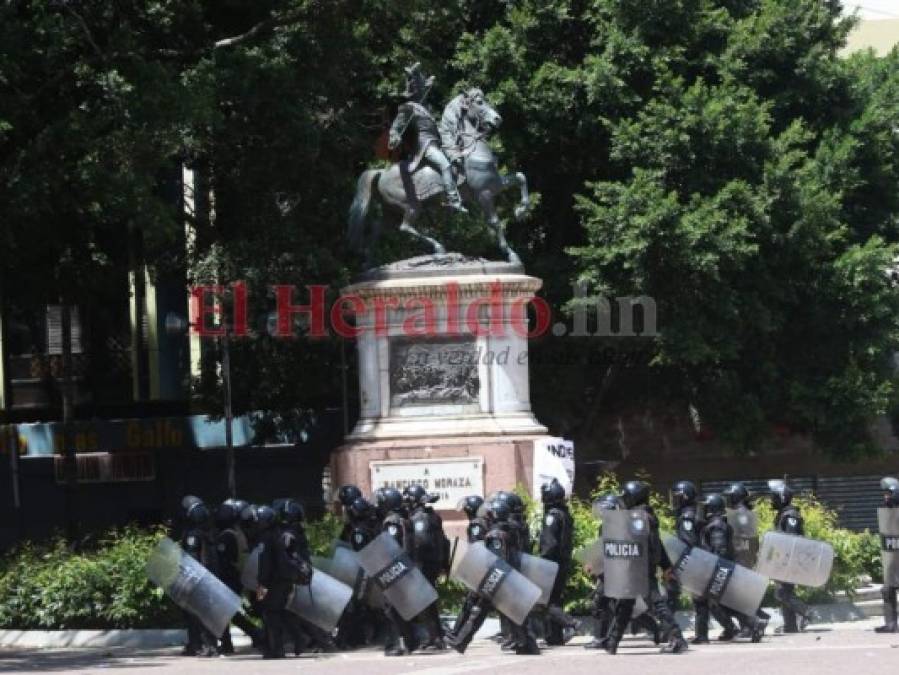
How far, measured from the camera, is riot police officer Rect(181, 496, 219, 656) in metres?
18.3

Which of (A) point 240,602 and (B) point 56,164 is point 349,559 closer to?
(A) point 240,602

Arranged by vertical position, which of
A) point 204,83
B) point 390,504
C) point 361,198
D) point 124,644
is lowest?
point 124,644

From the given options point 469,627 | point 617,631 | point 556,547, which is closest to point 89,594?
point 469,627

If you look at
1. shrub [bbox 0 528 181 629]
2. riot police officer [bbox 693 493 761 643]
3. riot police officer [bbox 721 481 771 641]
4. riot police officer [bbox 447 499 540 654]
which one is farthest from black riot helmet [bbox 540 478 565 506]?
shrub [bbox 0 528 181 629]

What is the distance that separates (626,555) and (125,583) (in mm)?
6048

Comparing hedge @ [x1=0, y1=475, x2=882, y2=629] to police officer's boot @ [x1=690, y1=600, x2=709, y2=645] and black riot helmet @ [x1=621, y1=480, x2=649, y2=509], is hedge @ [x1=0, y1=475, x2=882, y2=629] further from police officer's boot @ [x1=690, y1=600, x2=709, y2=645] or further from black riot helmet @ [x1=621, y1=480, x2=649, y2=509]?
black riot helmet @ [x1=621, y1=480, x2=649, y2=509]

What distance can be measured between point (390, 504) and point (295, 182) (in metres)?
13.1

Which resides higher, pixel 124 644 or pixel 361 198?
pixel 361 198

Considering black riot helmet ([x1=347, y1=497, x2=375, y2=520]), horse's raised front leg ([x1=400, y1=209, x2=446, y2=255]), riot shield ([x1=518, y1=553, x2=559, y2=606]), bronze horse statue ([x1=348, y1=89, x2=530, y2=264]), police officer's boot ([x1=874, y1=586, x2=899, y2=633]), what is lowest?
police officer's boot ([x1=874, y1=586, x2=899, y2=633])

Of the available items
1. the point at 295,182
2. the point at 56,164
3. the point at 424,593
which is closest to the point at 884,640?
the point at 424,593

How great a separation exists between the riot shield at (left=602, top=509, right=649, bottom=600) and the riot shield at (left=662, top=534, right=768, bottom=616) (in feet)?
3.72

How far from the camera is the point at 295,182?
1208 inches

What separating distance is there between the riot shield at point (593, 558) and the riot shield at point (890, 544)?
9.76 ft

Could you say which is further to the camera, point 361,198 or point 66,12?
point 66,12
